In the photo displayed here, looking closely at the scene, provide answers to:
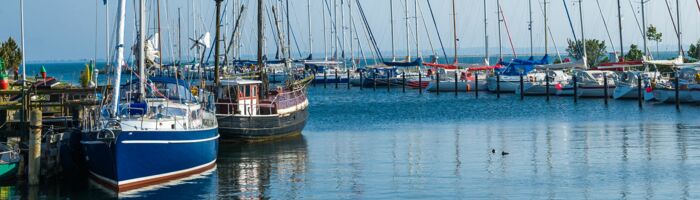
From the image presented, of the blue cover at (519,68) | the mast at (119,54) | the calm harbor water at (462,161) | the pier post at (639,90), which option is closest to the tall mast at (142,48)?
the mast at (119,54)

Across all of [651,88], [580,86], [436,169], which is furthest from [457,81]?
[436,169]

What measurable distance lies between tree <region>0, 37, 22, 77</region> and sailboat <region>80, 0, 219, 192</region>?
3664 centimetres

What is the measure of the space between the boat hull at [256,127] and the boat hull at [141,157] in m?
11.0

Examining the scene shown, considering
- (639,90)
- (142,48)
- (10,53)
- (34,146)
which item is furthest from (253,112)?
(639,90)

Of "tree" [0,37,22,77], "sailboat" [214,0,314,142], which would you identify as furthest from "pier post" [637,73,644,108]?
"tree" [0,37,22,77]

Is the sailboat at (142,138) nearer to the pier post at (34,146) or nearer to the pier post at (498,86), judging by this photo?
the pier post at (34,146)

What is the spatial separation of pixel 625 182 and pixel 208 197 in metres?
13.6

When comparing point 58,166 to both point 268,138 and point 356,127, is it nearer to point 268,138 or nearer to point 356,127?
point 268,138

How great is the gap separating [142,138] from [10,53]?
149ft

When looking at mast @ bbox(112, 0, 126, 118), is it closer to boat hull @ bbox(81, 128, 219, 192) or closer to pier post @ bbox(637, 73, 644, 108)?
boat hull @ bbox(81, 128, 219, 192)

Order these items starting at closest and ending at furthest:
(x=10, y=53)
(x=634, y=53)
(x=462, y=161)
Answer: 1. (x=462, y=161)
2. (x=10, y=53)
3. (x=634, y=53)

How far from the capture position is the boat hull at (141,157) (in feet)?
117

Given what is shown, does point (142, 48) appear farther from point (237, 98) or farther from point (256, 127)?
point (256, 127)

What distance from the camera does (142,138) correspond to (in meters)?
36.1
